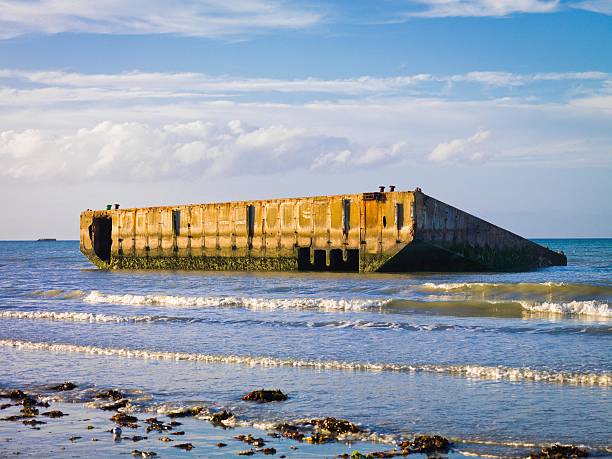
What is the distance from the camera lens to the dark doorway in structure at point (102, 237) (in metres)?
45.4

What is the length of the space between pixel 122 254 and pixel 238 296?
64.4ft

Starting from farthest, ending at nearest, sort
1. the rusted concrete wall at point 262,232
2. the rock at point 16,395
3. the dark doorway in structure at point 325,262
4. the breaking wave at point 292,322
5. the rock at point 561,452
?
the dark doorway in structure at point 325,262 → the rusted concrete wall at point 262,232 → the breaking wave at point 292,322 → the rock at point 16,395 → the rock at point 561,452

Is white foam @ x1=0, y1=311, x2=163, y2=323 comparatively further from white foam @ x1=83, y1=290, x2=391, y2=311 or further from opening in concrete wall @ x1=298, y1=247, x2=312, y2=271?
opening in concrete wall @ x1=298, y1=247, x2=312, y2=271

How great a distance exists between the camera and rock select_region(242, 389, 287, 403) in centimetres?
1009

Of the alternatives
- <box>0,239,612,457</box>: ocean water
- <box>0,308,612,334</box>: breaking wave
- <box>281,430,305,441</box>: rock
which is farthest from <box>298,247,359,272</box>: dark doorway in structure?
<box>281,430,305,441</box>: rock

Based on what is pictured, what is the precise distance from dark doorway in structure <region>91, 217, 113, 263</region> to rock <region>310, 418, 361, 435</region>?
37.9m

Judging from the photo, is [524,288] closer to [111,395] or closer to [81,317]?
[81,317]

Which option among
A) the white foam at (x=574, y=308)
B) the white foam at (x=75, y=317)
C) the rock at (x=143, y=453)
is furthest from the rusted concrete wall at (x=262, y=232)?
the rock at (x=143, y=453)

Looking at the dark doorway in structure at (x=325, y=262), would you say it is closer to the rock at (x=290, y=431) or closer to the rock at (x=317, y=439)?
the rock at (x=290, y=431)

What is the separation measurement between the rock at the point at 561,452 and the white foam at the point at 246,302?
13640 millimetres

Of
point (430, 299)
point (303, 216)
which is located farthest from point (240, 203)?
point (430, 299)

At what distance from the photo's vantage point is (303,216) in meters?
34.0

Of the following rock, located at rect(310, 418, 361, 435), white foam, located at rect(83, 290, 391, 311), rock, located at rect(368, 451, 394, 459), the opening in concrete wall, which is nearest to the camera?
rock, located at rect(368, 451, 394, 459)

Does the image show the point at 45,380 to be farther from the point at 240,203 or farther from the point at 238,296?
the point at 240,203
